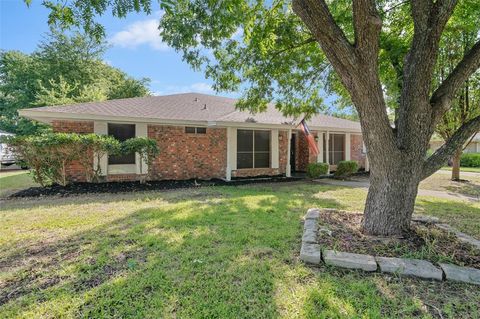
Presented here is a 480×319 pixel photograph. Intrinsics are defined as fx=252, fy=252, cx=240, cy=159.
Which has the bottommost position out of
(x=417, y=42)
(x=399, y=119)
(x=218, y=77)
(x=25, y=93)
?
(x=399, y=119)

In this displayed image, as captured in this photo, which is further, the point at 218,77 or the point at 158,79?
the point at 158,79

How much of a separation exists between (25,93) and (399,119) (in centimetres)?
3180

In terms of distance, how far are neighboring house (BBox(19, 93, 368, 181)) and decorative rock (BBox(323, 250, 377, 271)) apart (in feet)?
25.1

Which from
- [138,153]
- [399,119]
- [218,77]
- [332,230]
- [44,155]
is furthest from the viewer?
[138,153]

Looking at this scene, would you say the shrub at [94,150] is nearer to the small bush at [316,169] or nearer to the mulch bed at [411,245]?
the mulch bed at [411,245]

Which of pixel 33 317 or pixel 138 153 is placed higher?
pixel 138 153

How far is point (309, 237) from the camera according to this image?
12.2 feet

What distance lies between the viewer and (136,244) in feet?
12.5

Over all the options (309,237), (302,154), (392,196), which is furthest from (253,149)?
(392,196)

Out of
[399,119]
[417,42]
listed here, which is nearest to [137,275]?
[399,119]

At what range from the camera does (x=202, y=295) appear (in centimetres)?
250

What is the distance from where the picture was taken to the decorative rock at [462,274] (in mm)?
2742

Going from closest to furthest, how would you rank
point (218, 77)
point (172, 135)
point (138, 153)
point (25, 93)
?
point (218, 77), point (138, 153), point (172, 135), point (25, 93)

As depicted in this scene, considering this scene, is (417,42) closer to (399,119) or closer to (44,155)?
(399,119)
